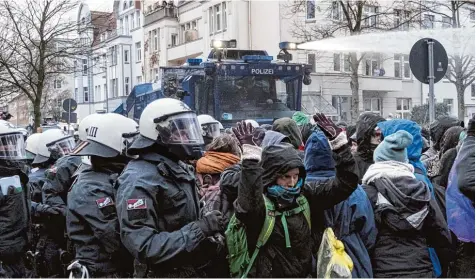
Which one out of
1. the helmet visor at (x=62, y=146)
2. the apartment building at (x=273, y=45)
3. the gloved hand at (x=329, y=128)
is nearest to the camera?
the gloved hand at (x=329, y=128)

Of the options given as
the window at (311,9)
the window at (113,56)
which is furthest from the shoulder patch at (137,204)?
the window at (113,56)

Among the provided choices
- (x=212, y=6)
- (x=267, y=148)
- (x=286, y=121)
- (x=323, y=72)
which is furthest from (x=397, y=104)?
(x=267, y=148)

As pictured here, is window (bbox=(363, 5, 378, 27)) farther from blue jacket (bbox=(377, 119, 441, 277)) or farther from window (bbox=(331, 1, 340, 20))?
blue jacket (bbox=(377, 119, 441, 277))

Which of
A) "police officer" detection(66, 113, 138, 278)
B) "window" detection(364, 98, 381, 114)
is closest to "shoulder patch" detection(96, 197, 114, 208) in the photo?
"police officer" detection(66, 113, 138, 278)

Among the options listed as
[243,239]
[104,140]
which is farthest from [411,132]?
[104,140]

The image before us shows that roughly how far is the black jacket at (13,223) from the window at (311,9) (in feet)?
74.3

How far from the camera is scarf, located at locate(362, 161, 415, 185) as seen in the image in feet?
13.8

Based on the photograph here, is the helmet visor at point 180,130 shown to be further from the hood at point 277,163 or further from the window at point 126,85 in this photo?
the window at point 126,85

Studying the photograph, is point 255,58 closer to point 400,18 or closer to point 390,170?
point 390,170

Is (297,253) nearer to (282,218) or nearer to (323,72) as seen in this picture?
(282,218)

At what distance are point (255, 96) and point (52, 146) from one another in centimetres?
661

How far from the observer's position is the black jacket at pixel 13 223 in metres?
5.11

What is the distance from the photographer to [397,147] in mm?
4258

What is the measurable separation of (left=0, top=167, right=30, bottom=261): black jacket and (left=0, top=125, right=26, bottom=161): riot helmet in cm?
12
